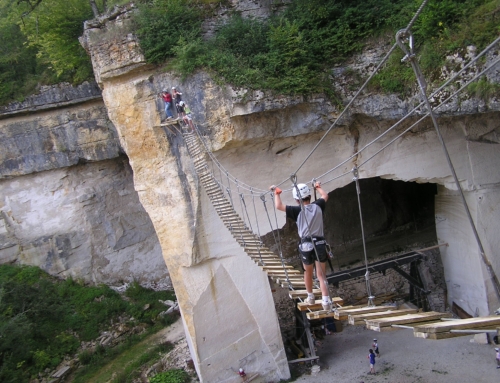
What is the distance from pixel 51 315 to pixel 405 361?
7656 millimetres

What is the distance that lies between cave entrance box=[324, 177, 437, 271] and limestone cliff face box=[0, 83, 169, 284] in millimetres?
4856

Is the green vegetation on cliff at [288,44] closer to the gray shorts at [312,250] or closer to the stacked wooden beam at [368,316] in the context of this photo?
the gray shorts at [312,250]

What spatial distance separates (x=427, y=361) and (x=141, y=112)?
6679mm

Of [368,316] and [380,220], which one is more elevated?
[368,316]

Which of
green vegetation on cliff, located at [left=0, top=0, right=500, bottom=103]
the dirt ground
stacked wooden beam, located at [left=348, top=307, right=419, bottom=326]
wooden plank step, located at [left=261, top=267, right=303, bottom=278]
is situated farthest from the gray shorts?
the dirt ground

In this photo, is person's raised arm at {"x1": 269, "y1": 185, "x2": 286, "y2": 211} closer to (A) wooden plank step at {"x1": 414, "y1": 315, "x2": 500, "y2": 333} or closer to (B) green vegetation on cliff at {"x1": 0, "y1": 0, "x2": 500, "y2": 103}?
(A) wooden plank step at {"x1": 414, "y1": 315, "x2": 500, "y2": 333}

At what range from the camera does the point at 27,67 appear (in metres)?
10.8

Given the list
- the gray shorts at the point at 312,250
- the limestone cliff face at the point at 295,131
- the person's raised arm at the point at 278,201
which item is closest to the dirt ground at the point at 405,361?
the limestone cliff face at the point at 295,131

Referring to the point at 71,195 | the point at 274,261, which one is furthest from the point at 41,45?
the point at 274,261

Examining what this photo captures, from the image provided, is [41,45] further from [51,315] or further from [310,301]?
[310,301]

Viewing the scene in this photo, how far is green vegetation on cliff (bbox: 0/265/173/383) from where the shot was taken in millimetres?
8477

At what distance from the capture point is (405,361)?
25.0 ft

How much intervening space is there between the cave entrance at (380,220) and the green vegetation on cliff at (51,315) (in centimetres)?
465

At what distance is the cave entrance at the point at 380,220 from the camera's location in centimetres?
1018
